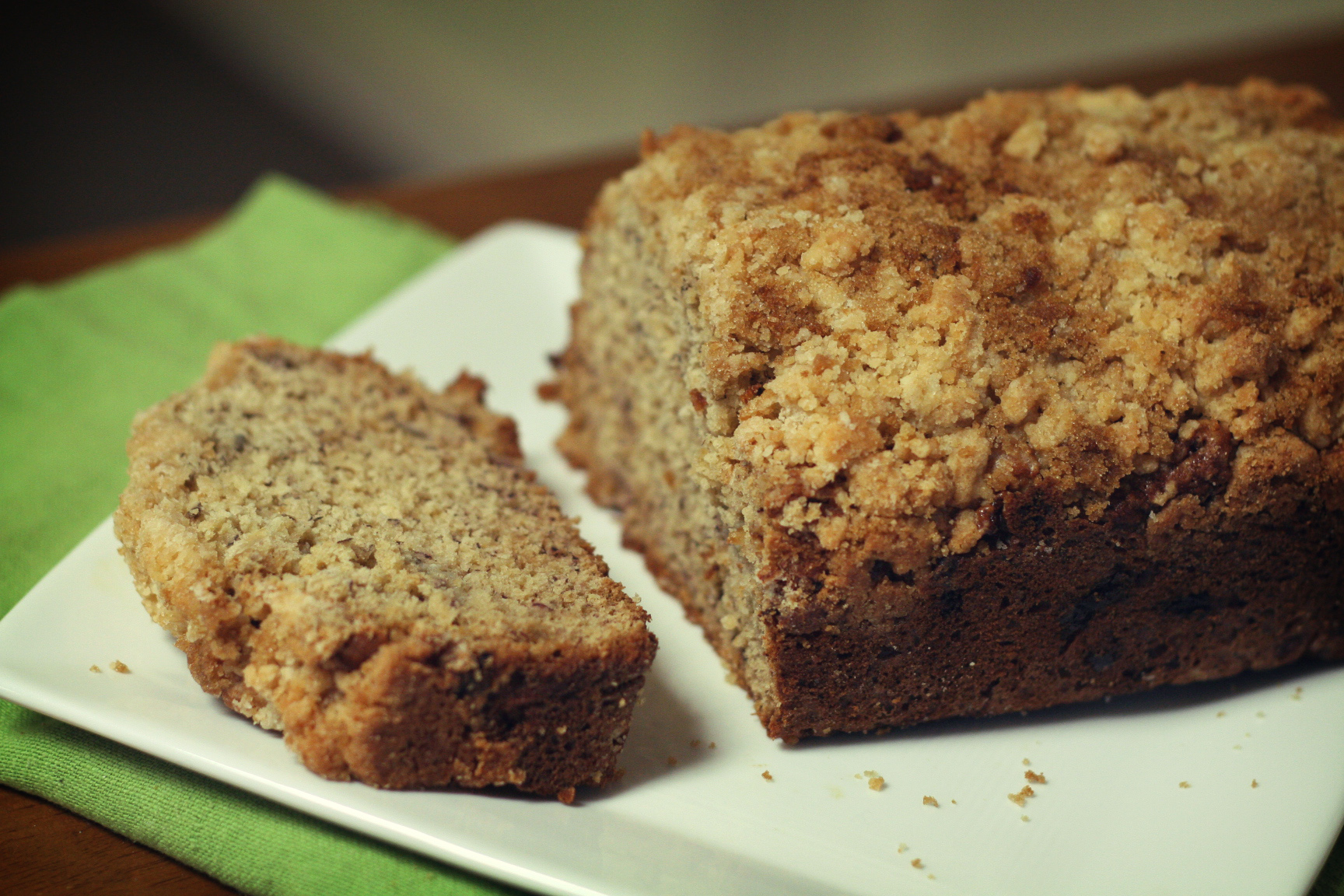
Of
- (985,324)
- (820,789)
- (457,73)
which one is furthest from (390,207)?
(820,789)

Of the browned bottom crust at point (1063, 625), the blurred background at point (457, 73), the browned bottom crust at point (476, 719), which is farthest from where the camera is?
the blurred background at point (457, 73)

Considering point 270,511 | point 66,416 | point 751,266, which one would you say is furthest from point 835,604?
point 66,416

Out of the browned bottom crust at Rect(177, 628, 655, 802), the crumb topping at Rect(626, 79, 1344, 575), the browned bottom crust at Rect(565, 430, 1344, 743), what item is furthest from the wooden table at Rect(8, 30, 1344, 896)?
the crumb topping at Rect(626, 79, 1344, 575)

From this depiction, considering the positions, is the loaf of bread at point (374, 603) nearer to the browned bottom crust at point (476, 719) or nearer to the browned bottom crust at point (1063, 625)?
the browned bottom crust at point (476, 719)

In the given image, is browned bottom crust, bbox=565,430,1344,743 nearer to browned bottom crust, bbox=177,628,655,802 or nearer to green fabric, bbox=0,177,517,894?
browned bottom crust, bbox=177,628,655,802

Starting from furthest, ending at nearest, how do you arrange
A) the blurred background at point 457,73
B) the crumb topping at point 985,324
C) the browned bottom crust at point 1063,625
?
1. the blurred background at point 457,73
2. the browned bottom crust at point 1063,625
3. the crumb topping at point 985,324

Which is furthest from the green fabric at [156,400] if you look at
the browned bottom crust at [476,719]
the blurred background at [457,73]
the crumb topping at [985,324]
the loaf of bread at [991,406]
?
the blurred background at [457,73]
